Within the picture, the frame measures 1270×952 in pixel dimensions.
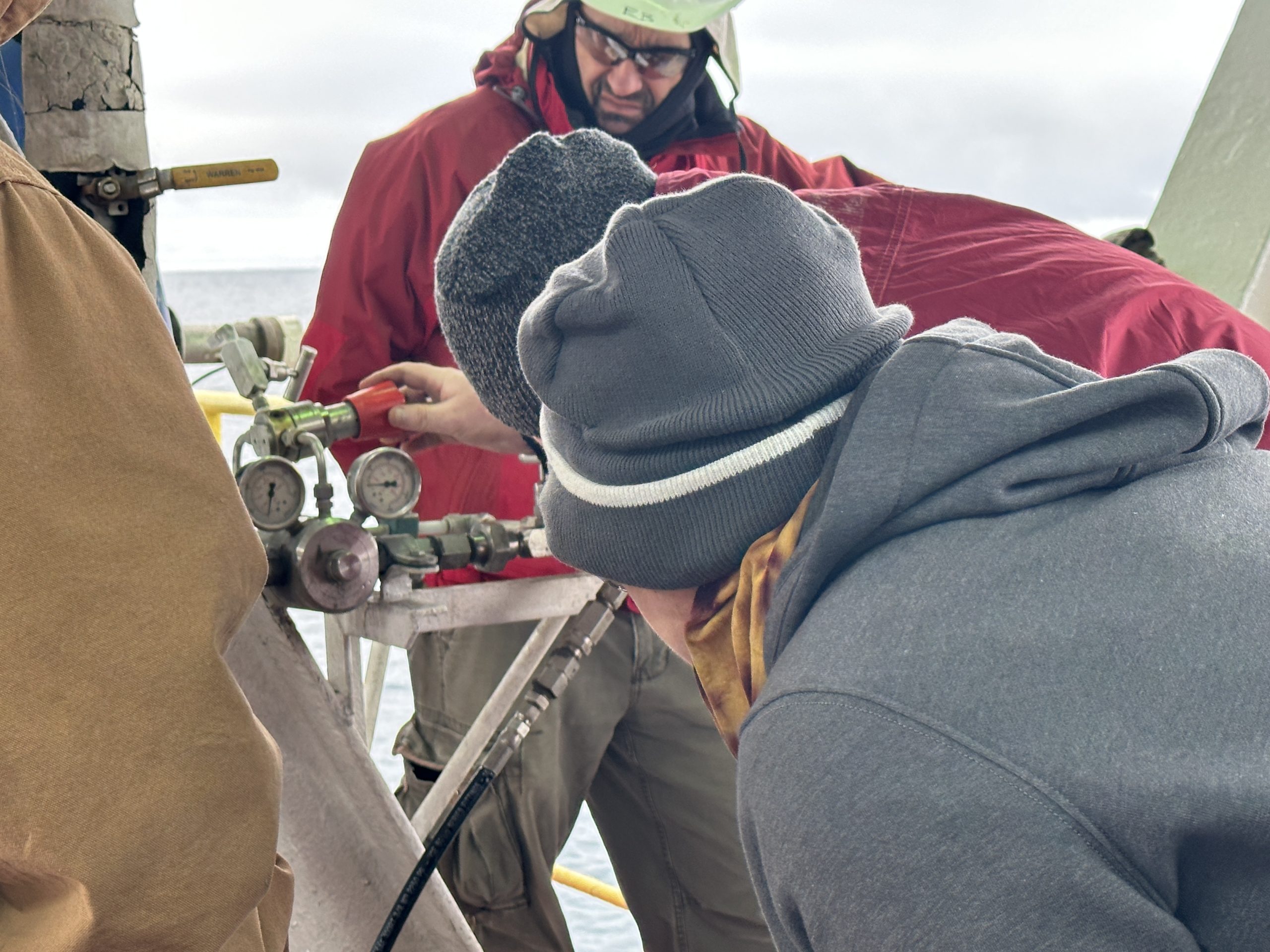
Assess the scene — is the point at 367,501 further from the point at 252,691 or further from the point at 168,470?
the point at 168,470

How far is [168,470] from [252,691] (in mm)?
659

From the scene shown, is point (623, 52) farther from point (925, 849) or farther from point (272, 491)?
point (925, 849)

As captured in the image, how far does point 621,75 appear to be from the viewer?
1844 millimetres

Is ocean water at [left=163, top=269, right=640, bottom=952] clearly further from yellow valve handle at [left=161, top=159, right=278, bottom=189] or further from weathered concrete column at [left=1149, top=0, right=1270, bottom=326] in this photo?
weathered concrete column at [left=1149, top=0, right=1270, bottom=326]

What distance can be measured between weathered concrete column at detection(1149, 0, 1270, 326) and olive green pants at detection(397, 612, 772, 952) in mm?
1433

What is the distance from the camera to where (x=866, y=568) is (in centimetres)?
60

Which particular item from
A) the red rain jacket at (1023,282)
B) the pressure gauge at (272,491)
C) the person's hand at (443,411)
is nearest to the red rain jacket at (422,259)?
the person's hand at (443,411)

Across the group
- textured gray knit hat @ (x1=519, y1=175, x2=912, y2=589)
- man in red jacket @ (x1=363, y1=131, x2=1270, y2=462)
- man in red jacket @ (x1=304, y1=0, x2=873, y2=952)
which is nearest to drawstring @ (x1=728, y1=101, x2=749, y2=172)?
man in red jacket @ (x1=304, y1=0, x2=873, y2=952)

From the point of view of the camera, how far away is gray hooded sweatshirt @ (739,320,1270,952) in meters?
0.52

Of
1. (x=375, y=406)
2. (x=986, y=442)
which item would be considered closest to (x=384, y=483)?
(x=375, y=406)

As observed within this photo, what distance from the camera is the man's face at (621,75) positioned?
184 cm

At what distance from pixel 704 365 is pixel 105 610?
360 mm

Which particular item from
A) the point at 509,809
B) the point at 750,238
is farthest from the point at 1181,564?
the point at 509,809

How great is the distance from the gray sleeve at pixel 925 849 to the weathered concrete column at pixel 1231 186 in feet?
7.26
